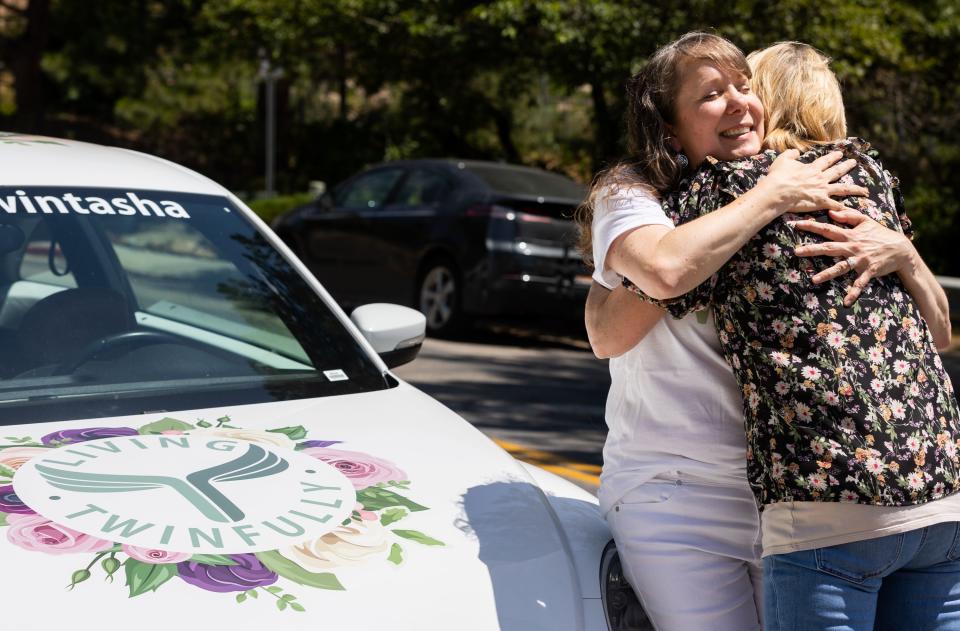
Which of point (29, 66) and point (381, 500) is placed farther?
point (29, 66)

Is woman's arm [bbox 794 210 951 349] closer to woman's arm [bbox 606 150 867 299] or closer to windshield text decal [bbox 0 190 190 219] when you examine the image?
woman's arm [bbox 606 150 867 299]

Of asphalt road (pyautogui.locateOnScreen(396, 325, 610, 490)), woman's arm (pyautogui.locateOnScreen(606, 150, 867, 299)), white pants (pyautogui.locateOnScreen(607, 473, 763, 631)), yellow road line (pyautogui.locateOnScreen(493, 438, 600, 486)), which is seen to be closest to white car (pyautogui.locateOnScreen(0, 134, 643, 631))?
white pants (pyautogui.locateOnScreen(607, 473, 763, 631))

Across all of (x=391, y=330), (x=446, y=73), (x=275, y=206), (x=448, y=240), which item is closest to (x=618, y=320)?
(x=391, y=330)

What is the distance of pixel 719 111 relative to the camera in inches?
85.4

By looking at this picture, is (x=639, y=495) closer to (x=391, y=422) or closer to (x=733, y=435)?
(x=733, y=435)

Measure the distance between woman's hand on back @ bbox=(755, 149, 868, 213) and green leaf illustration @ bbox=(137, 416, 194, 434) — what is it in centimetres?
137

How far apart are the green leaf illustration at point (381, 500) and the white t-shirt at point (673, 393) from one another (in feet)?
1.40

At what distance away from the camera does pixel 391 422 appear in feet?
9.36

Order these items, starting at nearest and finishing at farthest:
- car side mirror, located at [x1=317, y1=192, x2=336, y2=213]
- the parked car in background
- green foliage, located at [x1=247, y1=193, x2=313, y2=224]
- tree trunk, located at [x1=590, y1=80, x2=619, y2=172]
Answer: the parked car in background
car side mirror, located at [x1=317, y1=192, x2=336, y2=213]
tree trunk, located at [x1=590, y1=80, x2=619, y2=172]
green foliage, located at [x1=247, y1=193, x2=313, y2=224]

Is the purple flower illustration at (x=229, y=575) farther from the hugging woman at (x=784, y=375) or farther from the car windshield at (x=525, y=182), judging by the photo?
the car windshield at (x=525, y=182)

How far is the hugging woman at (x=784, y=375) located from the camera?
1905 mm

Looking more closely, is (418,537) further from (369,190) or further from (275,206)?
(275,206)

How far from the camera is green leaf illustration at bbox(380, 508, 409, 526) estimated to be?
7.59 feet

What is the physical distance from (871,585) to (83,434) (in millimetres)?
1611
